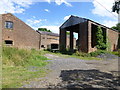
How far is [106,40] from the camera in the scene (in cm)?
2042

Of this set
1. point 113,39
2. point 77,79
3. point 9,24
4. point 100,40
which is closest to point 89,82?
point 77,79

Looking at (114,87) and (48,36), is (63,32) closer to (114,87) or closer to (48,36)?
(48,36)

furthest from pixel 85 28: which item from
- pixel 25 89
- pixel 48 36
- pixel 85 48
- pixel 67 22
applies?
pixel 48 36

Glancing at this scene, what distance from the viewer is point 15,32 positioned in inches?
1017

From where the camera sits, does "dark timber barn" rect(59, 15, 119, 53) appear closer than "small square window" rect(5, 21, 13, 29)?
Yes

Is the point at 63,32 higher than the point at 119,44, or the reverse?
the point at 63,32

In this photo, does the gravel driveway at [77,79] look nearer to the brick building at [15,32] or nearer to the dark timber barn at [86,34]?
the dark timber barn at [86,34]

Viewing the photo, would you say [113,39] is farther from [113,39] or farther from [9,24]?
[9,24]

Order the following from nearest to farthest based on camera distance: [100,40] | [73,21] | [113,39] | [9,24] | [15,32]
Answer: [100,40]
[73,21]
[113,39]
[9,24]
[15,32]

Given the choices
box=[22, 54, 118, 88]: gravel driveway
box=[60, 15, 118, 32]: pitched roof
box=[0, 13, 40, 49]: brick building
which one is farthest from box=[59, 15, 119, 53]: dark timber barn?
box=[22, 54, 118, 88]: gravel driveway

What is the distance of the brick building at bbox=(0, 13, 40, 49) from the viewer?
2447 cm

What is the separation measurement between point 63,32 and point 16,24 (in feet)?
37.5

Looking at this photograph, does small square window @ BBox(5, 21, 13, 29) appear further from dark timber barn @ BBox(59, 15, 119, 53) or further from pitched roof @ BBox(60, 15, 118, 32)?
pitched roof @ BBox(60, 15, 118, 32)

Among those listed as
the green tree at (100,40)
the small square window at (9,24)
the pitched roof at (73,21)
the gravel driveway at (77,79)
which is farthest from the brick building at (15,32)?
the gravel driveway at (77,79)
